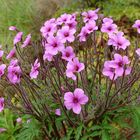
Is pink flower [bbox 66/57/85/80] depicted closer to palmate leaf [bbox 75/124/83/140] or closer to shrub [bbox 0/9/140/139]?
shrub [bbox 0/9/140/139]

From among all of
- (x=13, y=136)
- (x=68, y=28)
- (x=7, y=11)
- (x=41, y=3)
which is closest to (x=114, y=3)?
(x=41, y=3)

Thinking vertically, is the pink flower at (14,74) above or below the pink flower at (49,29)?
below

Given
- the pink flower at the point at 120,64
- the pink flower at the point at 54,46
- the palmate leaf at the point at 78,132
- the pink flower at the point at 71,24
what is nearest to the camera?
the pink flower at the point at 120,64

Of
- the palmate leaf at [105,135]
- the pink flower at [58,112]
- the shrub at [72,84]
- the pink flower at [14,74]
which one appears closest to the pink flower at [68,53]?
the shrub at [72,84]

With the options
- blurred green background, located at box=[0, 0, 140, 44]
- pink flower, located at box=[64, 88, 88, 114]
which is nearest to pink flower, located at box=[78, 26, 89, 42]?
pink flower, located at box=[64, 88, 88, 114]

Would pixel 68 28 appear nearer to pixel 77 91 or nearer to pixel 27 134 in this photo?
pixel 77 91

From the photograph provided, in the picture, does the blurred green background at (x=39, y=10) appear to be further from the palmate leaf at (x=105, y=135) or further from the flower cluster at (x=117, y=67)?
the flower cluster at (x=117, y=67)

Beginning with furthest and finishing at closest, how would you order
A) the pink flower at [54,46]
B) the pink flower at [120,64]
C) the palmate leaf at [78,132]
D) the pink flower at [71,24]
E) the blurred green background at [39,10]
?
the blurred green background at [39,10] → the pink flower at [71,24] → the palmate leaf at [78,132] → the pink flower at [54,46] → the pink flower at [120,64]

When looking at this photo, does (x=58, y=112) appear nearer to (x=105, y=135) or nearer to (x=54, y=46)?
(x=105, y=135)

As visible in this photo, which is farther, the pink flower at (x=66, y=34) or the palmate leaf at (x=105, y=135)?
the palmate leaf at (x=105, y=135)
